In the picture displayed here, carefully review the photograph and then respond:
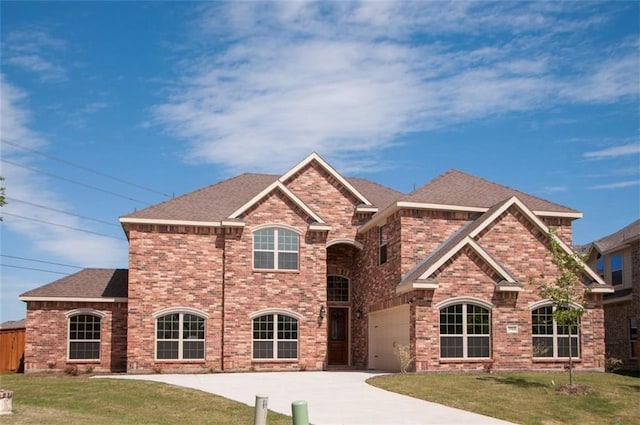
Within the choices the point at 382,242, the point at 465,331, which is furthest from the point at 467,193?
the point at 465,331

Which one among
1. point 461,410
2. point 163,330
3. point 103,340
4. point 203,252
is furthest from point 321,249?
point 461,410

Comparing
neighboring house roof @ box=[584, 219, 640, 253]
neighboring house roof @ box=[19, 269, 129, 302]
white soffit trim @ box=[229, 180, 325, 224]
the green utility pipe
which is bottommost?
the green utility pipe

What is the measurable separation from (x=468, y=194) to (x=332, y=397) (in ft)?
43.9

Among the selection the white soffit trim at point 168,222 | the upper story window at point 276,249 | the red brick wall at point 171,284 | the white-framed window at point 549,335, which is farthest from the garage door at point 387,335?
the white soffit trim at point 168,222

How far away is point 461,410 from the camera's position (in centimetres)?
1789

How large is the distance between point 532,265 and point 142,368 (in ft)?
49.3

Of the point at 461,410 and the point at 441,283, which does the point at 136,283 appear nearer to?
the point at 441,283

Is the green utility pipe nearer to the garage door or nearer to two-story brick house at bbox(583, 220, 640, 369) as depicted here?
the garage door

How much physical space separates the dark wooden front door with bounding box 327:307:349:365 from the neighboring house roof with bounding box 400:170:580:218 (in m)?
7.25

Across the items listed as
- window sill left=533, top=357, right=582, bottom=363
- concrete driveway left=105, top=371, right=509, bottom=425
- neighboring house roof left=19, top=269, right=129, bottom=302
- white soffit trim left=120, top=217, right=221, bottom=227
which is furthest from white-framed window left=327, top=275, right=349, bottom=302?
window sill left=533, top=357, right=582, bottom=363

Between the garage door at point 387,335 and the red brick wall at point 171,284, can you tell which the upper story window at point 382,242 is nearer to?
the garage door at point 387,335

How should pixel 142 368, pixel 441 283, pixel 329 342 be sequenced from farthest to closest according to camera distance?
pixel 329 342
pixel 142 368
pixel 441 283

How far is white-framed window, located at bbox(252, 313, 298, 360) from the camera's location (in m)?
29.7

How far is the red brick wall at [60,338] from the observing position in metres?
29.6
